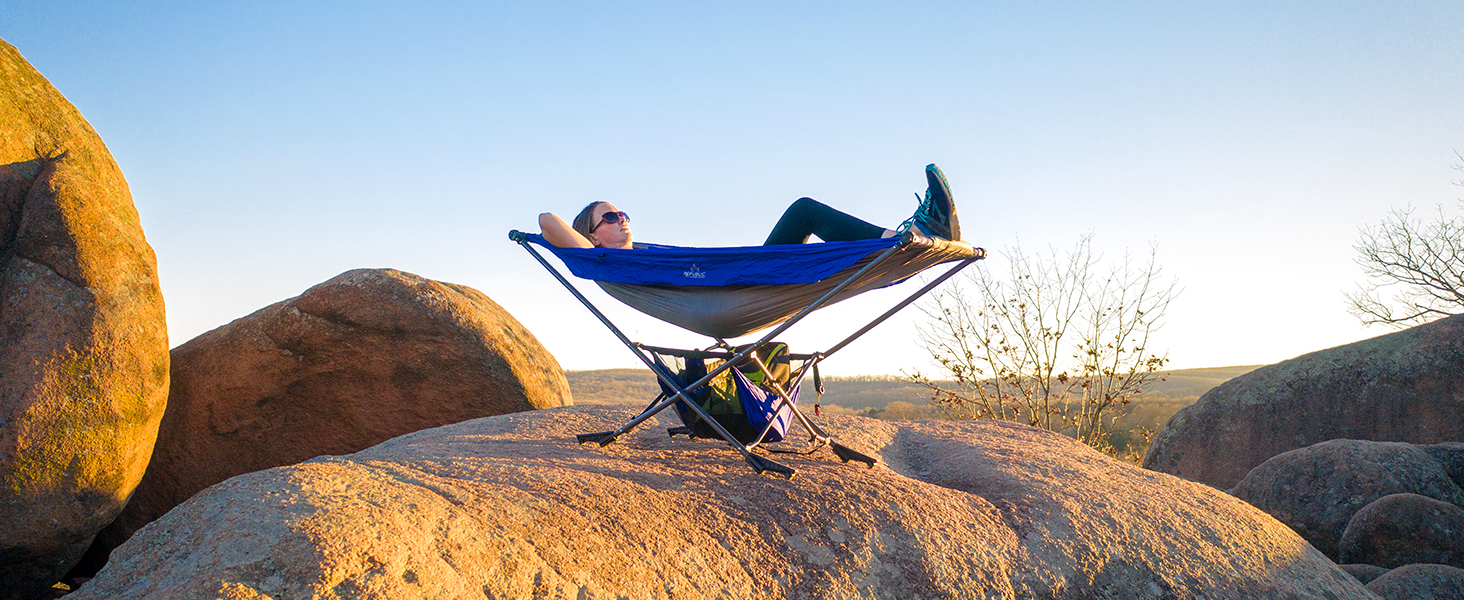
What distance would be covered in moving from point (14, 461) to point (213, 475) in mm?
1857

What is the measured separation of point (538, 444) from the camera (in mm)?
A: 3924

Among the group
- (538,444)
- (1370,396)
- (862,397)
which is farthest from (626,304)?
(862,397)

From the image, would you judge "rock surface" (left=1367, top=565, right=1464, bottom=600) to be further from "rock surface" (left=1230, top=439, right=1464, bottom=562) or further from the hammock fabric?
the hammock fabric

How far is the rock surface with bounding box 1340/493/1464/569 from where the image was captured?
4.13m

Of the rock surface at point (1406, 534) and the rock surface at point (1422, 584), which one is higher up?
the rock surface at point (1406, 534)

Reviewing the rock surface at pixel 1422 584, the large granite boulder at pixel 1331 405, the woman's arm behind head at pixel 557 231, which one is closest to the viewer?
the rock surface at pixel 1422 584

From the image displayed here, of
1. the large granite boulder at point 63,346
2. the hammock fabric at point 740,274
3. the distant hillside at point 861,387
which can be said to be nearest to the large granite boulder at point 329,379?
the large granite boulder at point 63,346

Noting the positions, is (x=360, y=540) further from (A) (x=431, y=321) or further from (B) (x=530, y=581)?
(A) (x=431, y=321)

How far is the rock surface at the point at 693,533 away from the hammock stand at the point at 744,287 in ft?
1.01

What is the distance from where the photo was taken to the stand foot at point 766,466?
3262 mm

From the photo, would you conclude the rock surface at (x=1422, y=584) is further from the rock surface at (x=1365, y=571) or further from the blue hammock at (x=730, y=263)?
the blue hammock at (x=730, y=263)

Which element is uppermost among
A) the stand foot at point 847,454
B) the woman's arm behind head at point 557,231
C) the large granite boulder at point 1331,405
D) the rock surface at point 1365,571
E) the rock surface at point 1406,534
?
the woman's arm behind head at point 557,231

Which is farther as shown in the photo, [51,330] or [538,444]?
[538,444]

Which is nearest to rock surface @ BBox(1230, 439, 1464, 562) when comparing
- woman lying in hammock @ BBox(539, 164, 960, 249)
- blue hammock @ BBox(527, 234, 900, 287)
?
woman lying in hammock @ BBox(539, 164, 960, 249)
